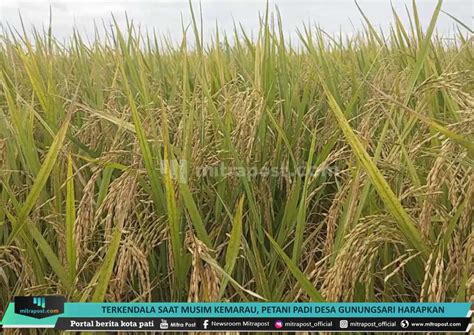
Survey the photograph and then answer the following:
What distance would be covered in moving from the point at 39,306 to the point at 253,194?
60 cm

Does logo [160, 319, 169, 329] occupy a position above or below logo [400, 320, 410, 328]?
above

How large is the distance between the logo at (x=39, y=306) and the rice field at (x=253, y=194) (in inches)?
1.0

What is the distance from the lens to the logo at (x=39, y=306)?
1.17m

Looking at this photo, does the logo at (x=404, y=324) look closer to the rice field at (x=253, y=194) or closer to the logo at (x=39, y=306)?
the rice field at (x=253, y=194)

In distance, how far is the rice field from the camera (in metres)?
1.02

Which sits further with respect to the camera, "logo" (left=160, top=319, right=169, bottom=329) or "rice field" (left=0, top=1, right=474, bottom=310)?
"logo" (left=160, top=319, right=169, bottom=329)

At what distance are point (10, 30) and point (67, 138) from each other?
843 mm

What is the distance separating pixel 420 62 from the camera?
1227 mm

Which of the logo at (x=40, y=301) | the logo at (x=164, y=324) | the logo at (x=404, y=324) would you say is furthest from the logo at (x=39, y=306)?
the logo at (x=404, y=324)

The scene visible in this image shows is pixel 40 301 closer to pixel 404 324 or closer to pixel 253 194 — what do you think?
pixel 253 194

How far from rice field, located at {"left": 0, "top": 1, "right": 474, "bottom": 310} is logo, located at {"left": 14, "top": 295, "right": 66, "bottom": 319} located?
26 mm

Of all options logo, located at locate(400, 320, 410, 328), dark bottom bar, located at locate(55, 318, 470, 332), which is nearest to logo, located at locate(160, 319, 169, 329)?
dark bottom bar, located at locate(55, 318, 470, 332)

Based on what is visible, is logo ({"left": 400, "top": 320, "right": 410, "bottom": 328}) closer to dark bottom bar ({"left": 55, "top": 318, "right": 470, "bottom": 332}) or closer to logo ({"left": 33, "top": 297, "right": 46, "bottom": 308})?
dark bottom bar ({"left": 55, "top": 318, "right": 470, "bottom": 332})

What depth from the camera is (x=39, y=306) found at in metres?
1.17
